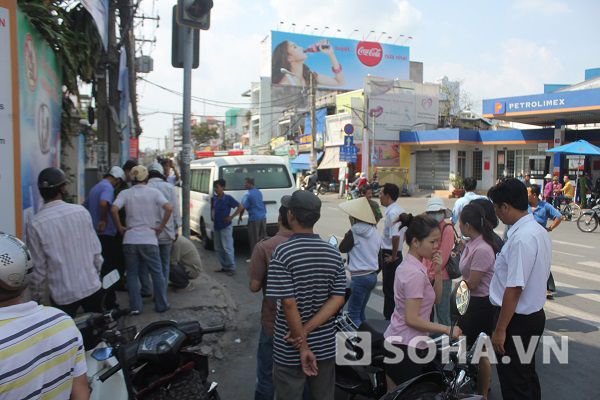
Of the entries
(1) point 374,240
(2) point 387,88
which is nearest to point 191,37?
(1) point 374,240

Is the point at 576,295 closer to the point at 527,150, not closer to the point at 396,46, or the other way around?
the point at 527,150

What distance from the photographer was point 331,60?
53344mm

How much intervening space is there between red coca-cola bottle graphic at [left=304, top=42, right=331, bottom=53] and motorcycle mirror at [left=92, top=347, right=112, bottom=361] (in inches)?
2061

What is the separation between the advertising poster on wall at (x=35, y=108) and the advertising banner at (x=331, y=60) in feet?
147

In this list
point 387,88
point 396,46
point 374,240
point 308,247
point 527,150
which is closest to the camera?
point 308,247

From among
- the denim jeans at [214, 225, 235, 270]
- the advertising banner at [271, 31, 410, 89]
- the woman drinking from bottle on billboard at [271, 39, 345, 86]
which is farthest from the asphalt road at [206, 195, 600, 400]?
the woman drinking from bottle on billboard at [271, 39, 345, 86]

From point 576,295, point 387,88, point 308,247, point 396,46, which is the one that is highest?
point 396,46

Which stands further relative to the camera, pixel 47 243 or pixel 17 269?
pixel 47 243

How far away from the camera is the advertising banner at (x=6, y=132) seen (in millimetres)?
3156

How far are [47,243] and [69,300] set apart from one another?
0.50m

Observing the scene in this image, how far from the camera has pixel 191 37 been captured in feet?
22.0

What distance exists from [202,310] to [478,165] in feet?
88.2

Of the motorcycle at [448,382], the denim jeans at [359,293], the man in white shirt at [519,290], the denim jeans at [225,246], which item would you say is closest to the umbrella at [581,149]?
the denim jeans at [225,246]

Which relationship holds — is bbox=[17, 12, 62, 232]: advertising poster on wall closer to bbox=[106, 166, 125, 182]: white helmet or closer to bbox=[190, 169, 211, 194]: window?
bbox=[106, 166, 125, 182]: white helmet
